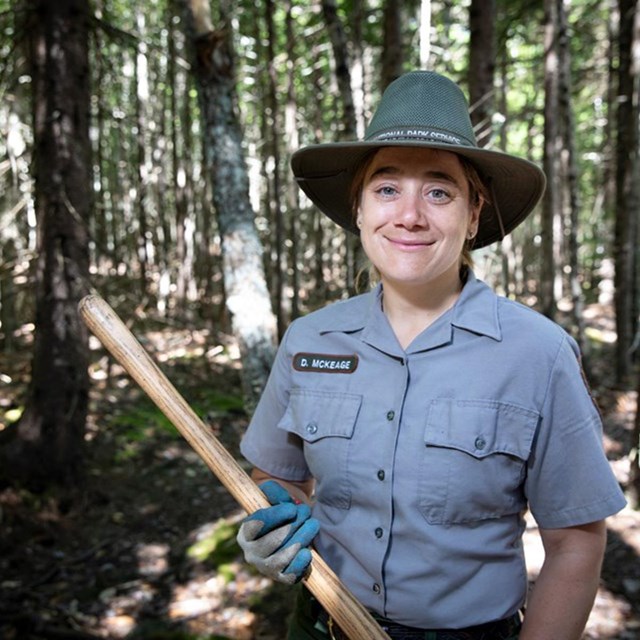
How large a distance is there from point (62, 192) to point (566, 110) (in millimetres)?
7708

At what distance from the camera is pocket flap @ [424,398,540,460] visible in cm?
167

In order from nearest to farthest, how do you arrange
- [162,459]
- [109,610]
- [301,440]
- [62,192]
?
1. [301,440]
2. [109,610]
3. [62,192]
4. [162,459]

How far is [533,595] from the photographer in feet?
5.58

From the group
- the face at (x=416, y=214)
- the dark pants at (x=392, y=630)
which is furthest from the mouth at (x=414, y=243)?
the dark pants at (x=392, y=630)

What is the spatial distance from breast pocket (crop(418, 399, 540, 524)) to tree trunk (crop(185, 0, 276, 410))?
14.8 feet

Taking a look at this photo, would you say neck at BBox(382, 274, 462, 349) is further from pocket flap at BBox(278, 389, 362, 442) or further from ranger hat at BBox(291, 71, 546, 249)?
ranger hat at BBox(291, 71, 546, 249)

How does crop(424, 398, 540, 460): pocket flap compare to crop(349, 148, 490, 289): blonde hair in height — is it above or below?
below

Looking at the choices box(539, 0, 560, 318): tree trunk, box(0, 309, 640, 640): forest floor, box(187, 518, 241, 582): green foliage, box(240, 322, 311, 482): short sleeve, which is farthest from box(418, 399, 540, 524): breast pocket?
box(539, 0, 560, 318): tree trunk

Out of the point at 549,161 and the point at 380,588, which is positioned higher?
the point at 549,161

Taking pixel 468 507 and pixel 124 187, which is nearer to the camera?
pixel 468 507

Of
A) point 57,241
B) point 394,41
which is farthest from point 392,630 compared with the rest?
point 394,41

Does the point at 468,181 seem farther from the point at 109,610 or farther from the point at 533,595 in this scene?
the point at 109,610

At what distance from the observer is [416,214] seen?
1739mm

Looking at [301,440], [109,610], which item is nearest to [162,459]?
[109,610]
